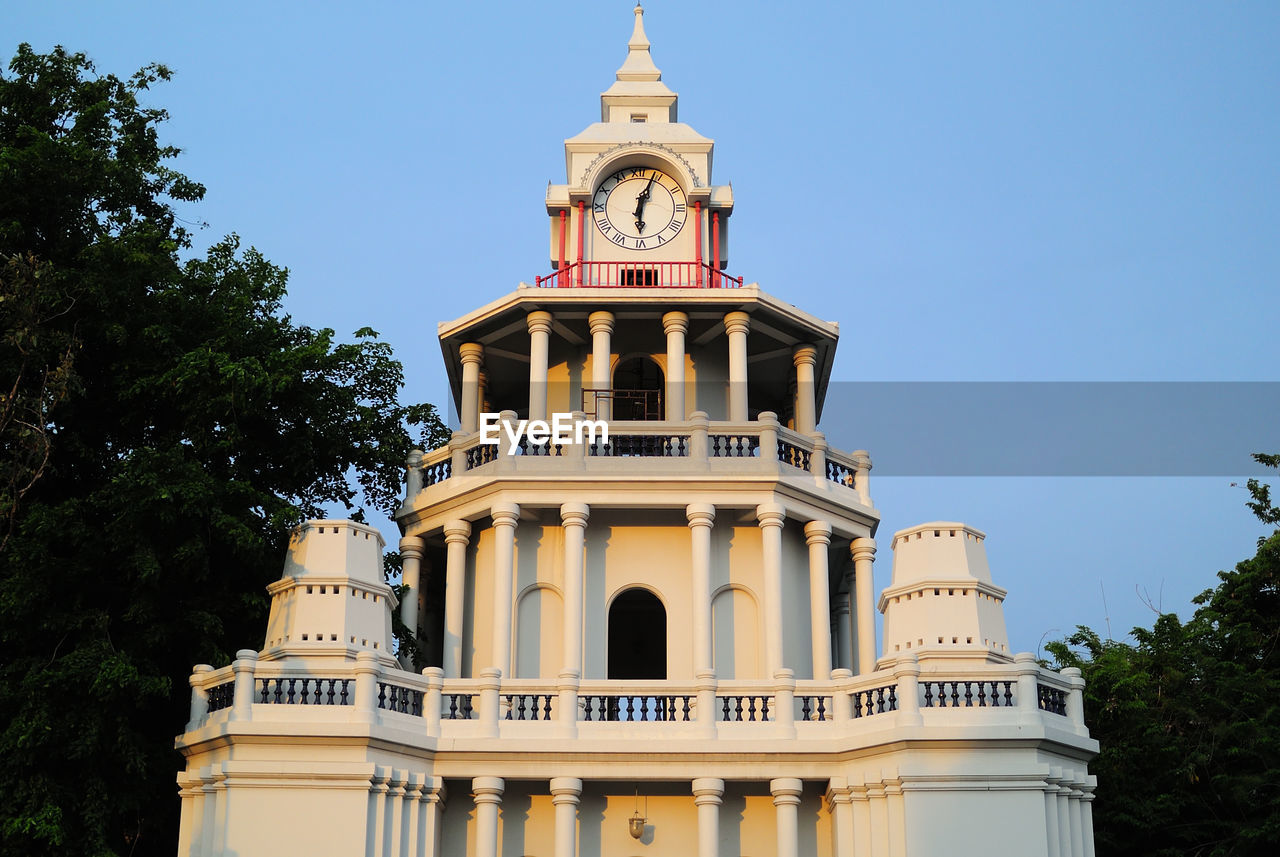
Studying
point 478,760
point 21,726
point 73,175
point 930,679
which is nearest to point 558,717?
point 478,760

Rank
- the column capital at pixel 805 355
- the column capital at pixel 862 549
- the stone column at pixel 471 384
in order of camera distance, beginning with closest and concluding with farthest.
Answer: the column capital at pixel 862 549 < the stone column at pixel 471 384 < the column capital at pixel 805 355

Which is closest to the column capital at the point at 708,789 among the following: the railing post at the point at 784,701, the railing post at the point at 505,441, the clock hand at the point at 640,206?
the railing post at the point at 784,701

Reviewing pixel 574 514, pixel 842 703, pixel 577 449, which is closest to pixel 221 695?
pixel 574 514

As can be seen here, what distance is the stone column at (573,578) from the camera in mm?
29703

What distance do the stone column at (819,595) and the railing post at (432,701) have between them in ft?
24.9

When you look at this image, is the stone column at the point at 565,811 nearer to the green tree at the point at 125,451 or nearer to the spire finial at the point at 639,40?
the green tree at the point at 125,451

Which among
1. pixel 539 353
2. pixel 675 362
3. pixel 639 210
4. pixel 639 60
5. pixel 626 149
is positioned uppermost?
Answer: pixel 639 60

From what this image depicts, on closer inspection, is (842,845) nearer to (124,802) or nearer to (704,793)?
(704,793)

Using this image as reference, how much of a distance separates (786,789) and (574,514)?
7125 millimetres

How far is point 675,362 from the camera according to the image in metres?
33.0

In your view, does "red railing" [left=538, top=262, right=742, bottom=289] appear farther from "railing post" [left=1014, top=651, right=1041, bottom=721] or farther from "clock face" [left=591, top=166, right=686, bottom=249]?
"railing post" [left=1014, top=651, right=1041, bottom=721]

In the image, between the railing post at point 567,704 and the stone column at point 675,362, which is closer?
the railing post at point 567,704

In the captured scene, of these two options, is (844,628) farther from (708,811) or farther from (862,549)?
(708,811)

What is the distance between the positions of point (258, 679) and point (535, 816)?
5074 millimetres
